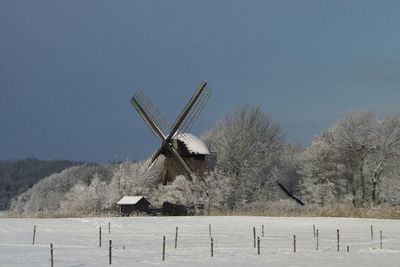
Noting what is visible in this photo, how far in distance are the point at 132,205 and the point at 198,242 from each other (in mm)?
16991

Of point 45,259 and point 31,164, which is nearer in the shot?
point 45,259

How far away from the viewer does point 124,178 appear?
1633 inches

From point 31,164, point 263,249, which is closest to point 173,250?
point 263,249

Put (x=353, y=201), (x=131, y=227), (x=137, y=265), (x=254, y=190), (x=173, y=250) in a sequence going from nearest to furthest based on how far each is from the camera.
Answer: (x=137, y=265) < (x=173, y=250) < (x=131, y=227) < (x=353, y=201) < (x=254, y=190)

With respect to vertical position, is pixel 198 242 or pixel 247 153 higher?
pixel 247 153

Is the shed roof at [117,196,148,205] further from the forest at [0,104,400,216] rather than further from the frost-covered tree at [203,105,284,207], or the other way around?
the frost-covered tree at [203,105,284,207]

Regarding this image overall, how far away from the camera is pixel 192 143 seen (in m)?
42.9

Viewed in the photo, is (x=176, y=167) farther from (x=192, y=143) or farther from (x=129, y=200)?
(x=129, y=200)

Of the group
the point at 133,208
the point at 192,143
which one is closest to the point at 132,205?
the point at 133,208

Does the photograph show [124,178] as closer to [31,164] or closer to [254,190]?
[254,190]

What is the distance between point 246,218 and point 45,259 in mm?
19455

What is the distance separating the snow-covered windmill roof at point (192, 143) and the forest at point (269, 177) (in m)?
2.01

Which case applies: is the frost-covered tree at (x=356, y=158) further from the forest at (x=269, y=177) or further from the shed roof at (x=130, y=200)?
the shed roof at (x=130, y=200)

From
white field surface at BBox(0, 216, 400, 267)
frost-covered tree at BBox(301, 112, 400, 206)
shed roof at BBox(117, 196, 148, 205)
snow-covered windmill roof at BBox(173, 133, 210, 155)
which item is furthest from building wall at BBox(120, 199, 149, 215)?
frost-covered tree at BBox(301, 112, 400, 206)
